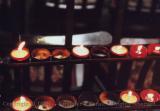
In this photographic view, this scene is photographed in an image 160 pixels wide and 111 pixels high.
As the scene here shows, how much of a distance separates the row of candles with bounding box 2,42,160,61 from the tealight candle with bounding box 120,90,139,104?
34 centimetres

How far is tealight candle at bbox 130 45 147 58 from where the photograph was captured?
275 centimetres

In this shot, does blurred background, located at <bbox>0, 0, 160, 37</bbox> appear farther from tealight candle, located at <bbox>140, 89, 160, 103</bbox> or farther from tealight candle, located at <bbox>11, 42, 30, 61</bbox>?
tealight candle, located at <bbox>11, 42, 30, 61</bbox>

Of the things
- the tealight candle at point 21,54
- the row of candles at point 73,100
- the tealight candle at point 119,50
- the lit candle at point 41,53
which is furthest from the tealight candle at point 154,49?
the tealight candle at point 21,54

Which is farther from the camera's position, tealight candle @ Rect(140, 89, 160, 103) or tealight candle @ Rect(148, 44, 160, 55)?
tealight candle @ Rect(140, 89, 160, 103)

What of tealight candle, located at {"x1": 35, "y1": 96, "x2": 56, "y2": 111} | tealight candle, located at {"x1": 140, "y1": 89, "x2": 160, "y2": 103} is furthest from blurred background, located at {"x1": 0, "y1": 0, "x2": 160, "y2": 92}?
tealight candle, located at {"x1": 35, "y1": 96, "x2": 56, "y2": 111}

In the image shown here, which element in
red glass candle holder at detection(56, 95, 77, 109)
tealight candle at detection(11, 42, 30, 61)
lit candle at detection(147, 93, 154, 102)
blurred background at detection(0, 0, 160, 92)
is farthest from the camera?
blurred background at detection(0, 0, 160, 92)

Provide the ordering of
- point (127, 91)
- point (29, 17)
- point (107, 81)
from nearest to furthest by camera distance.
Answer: point (127, 91), point (107, 81), point (29, 17)

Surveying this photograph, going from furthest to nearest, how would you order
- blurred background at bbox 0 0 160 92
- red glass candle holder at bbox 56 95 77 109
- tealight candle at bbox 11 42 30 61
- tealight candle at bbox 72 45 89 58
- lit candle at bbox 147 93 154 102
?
blurred background at bbox 0 0 160 92
lit candle at bbox 147 93 154 102
red glass candle holder at bbox 56 95 77 109
tealight candle at bbox 72 45 89 58
tealight candle at bbox 11 42 30 61

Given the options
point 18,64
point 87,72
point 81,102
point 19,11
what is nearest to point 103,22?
point 87,72

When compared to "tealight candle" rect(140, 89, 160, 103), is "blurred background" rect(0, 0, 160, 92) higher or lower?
higher

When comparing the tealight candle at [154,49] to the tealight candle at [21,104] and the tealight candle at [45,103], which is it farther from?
the tealight candle at [21,104]

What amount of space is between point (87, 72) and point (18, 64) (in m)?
0.98

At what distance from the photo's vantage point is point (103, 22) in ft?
14.5

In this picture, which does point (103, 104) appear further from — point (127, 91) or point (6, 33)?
point (6, 33)
